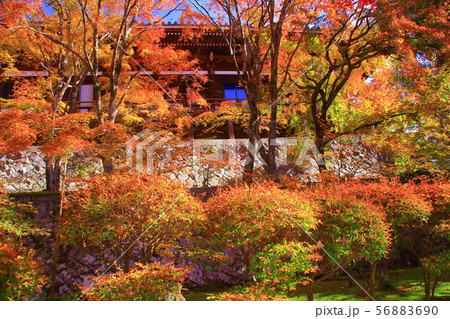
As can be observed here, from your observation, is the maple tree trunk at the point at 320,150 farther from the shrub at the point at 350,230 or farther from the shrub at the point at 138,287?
the shrub at the point at 138,287

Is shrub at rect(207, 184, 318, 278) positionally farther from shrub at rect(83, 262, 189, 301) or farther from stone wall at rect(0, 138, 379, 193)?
stone wall at rect(0, 138, 379, 193)

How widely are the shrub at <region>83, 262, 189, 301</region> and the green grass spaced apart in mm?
2445

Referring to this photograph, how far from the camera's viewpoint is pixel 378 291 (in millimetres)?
7125

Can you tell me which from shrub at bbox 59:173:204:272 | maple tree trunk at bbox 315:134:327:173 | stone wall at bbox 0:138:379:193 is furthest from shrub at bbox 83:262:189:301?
maple tree trunk at bbox 315:134:327:173

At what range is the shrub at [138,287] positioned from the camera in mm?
3686

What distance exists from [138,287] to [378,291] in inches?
215

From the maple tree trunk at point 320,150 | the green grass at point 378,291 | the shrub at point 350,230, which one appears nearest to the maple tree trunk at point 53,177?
the green grass at point 378,291

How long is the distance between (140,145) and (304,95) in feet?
19.0

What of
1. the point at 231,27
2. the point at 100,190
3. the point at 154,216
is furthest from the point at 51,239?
the point at 231,27

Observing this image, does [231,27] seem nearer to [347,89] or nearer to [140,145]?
[140,145]

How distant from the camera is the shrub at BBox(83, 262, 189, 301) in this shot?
12.1 ft

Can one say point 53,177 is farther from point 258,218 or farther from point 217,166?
point 258,218

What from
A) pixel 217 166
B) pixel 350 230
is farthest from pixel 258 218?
pixel 217 166
